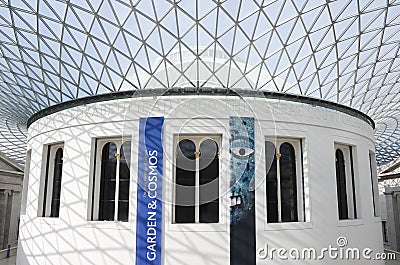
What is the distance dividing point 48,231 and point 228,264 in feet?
34.7

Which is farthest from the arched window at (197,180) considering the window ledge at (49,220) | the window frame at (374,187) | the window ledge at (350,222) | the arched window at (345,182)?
the window frame at (374,187)

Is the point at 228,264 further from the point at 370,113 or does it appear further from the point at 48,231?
the point at 370,113

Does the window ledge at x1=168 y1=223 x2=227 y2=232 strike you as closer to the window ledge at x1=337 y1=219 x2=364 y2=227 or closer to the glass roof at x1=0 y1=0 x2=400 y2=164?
the window ledge at x1=337 y1=219 x2=364 y2=227

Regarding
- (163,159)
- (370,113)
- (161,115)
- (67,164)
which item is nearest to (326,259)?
(163,159)

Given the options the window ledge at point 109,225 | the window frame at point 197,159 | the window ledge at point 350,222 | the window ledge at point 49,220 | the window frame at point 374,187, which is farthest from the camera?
the window frame at point 374,187

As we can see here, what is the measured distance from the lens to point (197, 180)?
1719 cm

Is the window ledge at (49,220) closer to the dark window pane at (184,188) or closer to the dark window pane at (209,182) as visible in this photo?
the dark window pane at (184,188)

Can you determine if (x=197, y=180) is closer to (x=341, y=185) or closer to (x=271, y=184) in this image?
(x=271, y=184)

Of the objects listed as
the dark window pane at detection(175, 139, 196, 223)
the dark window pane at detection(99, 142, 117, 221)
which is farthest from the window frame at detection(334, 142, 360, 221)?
the dark window pane at detection(99, 142, 117, 221)

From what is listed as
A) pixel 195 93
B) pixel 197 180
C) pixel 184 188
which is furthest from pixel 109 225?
pixel 195 93

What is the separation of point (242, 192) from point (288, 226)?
3.14 metres

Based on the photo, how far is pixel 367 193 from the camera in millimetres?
21234

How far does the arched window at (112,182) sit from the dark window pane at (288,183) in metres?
8.54

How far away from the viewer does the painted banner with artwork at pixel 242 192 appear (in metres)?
16.5
